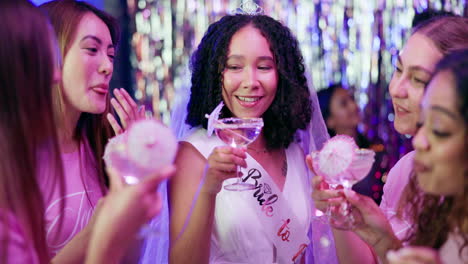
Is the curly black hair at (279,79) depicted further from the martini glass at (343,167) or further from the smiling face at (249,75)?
the martini glass at (343,167)

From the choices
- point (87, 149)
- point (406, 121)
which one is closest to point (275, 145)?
point (406, 121)

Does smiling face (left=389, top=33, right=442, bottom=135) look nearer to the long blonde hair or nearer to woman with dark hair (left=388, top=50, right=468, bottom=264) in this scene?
woman with dark hair (left=388, top=50, right=468, bottom=264)

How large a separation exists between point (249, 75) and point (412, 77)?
28.7 inches

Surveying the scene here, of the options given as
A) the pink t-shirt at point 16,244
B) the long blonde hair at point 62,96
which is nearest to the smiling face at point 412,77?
the long blonde hair at point 62,96

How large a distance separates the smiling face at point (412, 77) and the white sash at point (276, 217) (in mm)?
674

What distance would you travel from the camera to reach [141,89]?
558 centimetres

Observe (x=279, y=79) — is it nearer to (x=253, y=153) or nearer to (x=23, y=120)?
(x=253, y=153)

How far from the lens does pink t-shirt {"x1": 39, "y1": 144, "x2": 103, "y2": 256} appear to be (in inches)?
82.1

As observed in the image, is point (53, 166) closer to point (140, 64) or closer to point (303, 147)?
point (303, 147)

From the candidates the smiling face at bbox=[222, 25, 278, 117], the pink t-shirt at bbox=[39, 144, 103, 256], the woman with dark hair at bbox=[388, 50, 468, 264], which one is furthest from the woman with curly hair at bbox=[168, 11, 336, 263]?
the woman with dark hair at bbox=[388, 50, 468, 264]

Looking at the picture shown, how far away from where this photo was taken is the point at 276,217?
252 centimetres

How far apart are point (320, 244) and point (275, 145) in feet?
1.79

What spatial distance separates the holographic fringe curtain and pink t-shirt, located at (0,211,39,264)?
428cm

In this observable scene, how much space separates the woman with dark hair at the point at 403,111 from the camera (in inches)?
74.1
